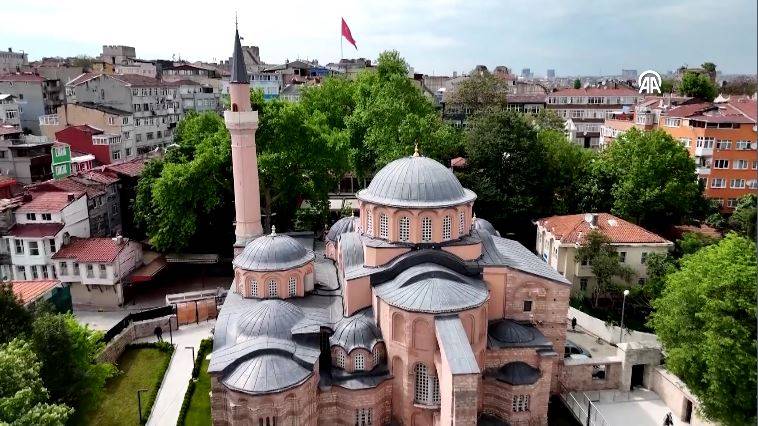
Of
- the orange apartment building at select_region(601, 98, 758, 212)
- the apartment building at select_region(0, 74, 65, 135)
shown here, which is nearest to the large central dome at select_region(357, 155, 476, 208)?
the orange apartment building at select_region(601, 98, 758, 212)

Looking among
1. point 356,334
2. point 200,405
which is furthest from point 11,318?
point 356,334

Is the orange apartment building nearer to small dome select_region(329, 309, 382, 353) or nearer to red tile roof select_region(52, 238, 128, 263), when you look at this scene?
small dome select_region(329, 309, 382, 353)

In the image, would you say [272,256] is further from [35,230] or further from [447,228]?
[35,230]

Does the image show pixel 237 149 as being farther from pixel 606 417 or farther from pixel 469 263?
pixel 606 417

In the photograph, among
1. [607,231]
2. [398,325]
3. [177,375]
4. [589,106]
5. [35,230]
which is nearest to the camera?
[398,325]

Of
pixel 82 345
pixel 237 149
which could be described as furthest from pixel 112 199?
pixel 82 345

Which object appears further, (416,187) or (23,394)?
(416,187)

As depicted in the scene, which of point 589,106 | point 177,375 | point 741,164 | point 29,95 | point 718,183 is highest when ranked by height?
point 29,95
